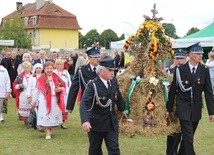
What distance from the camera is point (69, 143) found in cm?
903

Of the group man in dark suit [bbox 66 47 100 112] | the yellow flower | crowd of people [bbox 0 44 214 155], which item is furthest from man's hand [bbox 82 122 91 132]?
the yellow flower

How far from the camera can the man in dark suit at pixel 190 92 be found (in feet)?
22.2

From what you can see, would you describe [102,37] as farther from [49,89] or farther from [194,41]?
[49,89]

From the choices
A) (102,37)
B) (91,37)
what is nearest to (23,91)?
(102,37)

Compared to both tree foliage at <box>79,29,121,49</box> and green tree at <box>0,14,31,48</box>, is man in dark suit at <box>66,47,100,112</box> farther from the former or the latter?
tree foliage at <box>79,29,121,49</box>

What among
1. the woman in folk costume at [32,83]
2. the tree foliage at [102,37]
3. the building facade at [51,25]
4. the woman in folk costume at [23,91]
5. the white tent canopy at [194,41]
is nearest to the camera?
Answer: the woman in folk costume at [32,83]

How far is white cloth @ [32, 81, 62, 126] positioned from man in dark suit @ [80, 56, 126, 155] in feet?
10.7

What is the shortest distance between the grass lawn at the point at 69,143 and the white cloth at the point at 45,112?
0.37 m

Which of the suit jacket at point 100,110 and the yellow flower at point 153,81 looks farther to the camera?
the yellow flower at point 153,81

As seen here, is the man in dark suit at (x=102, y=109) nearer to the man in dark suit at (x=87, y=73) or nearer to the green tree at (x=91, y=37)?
the man in dark suit at (x=87, y=73)

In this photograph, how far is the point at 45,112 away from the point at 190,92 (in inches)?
142

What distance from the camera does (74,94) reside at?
288 inches

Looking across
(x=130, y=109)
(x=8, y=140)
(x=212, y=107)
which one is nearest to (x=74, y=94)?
(x=130, y=109)

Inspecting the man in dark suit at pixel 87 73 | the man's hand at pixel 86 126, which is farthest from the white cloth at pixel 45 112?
the man's hand at pixel 86 126
